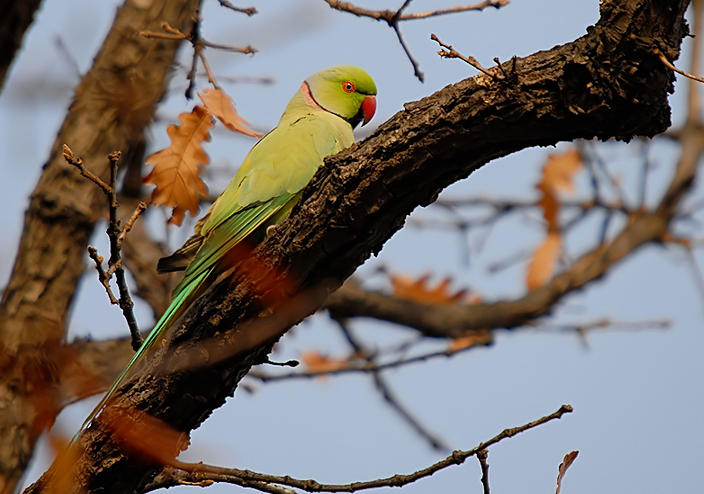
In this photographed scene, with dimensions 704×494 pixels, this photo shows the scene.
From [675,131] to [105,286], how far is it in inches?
324

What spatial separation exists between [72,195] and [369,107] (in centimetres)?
233

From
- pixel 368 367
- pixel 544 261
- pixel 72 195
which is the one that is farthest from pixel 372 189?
pixel 544 261

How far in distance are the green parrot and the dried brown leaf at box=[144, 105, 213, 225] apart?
0.21m

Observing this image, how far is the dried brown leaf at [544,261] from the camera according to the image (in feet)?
25.6

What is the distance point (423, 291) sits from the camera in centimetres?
780

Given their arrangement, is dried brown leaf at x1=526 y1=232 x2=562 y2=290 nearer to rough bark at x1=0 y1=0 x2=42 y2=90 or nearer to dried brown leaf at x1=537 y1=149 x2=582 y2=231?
dried brown leaf at x1=537 y1=149 x2=582 y2=231

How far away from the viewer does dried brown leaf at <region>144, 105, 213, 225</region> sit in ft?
12.0

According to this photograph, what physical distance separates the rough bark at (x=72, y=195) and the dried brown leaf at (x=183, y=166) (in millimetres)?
637

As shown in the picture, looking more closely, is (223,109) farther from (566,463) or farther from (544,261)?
(544,261)

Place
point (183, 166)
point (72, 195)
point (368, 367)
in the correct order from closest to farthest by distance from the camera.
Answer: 1. point (183, 166)
2. point (72, 195)
3. point (368, 367)

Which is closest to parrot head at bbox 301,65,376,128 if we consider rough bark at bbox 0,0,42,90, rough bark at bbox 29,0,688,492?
rough bark at bbox 0,0,42,90

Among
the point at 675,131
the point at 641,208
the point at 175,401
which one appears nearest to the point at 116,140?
the point at 175,401

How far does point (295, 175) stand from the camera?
404 centimetres

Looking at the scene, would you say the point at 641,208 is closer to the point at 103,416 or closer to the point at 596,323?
the point at 596,323
